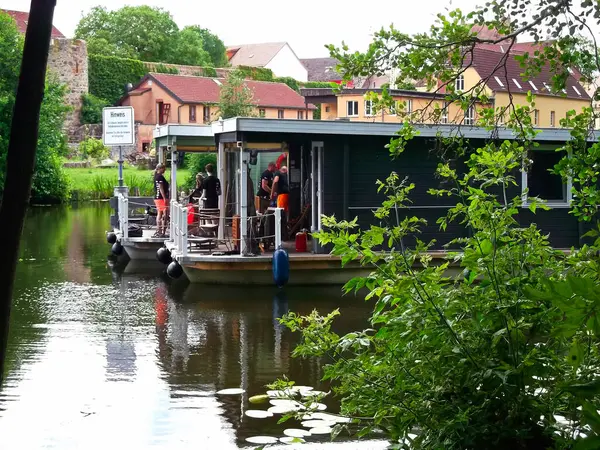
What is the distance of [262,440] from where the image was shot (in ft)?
25.3

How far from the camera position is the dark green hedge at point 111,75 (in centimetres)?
7100

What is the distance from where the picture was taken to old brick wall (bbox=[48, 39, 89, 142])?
65.6m

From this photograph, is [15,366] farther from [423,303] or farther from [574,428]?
[574,428]

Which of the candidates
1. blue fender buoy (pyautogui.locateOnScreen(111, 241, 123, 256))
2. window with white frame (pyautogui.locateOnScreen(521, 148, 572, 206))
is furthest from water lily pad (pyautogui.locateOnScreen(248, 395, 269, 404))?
blue fender buoy (pyautogui.locateOnScreen(111, 241, 123, 256))

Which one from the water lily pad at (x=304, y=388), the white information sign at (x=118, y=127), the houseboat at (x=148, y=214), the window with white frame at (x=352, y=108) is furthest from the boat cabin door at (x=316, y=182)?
the window with white frame at (x=352, y=108)

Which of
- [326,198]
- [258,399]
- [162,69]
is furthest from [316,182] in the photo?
[162,69]

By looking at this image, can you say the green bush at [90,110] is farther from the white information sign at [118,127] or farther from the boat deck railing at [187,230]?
the boat deck railing at [187,230]

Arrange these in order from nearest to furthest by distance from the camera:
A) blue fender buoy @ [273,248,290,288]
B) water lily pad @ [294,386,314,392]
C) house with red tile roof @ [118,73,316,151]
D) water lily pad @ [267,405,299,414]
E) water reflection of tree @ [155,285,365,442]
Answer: water lily pad @ [267,405,299,414] < water lily pad @ [294,386,314,392] < water reflection of tree @ [155,285,365,442] < blue fender buoy @ [273,248,290,288] < house with red tile roof @ [118,73,316,151]

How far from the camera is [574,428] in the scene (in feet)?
16.1

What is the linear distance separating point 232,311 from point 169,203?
7054 millimetres

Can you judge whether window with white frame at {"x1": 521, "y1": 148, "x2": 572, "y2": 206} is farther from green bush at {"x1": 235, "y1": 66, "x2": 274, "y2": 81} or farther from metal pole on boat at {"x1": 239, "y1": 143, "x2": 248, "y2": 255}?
green bush at {"x1": 235, "y1": 66, "x2": 274, "y2": 81}

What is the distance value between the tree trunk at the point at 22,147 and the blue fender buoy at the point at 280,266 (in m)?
11.2

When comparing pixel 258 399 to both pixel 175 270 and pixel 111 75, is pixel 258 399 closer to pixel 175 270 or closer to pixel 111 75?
pixel 175 270

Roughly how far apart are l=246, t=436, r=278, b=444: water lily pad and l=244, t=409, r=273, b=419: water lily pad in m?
0.62
